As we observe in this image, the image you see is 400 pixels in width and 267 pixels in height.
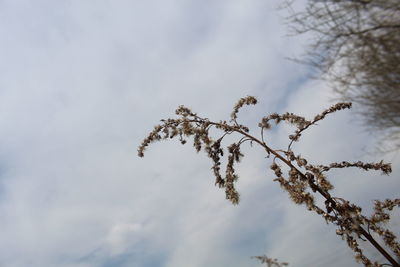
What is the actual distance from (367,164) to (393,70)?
127 inches

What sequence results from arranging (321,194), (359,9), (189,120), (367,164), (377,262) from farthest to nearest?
1. (359,9)
2. (189,120)
3. (367,164)
4. (321,194)
5. (377,262)

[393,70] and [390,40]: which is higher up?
[390,40]

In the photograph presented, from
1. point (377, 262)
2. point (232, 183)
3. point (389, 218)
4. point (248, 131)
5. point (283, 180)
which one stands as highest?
point (248, 131)

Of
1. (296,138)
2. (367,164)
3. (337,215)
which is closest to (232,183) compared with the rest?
(296,138)

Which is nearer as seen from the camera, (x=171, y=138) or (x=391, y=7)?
(x=171, y=138)

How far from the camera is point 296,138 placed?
3211 millimetres

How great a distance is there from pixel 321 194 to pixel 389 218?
64 centimetres

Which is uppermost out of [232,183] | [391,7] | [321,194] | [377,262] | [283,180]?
[391,7]

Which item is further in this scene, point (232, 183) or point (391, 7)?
point (391, 7)

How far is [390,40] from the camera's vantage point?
5527 mm

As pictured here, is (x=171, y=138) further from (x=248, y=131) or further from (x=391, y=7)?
(x=391, y=7)

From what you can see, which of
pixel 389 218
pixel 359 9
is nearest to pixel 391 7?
pixel 359 9

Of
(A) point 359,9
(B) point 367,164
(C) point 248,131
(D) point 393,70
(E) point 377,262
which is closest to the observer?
(E) point 377,262

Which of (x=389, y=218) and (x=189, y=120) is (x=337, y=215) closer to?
(x=389, y=218)
